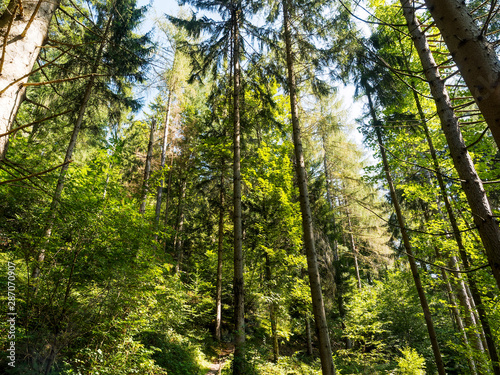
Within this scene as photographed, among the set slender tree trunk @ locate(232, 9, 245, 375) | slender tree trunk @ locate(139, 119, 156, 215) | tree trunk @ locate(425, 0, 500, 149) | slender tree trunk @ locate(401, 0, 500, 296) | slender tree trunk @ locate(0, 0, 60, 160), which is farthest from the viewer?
slender tree trunk @ locate(139, 119, 156, 215)

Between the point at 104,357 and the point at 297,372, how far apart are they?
590 centimetres

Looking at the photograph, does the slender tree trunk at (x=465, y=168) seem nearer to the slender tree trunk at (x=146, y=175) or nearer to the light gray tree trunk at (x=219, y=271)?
the light gray tree trunk at (x=219, y=271)

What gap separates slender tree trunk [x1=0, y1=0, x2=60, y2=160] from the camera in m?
1.22

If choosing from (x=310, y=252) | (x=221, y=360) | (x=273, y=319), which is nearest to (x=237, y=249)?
(x=310, y=252)

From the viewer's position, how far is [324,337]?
16.8 ft

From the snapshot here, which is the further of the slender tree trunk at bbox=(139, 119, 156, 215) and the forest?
the slender tree trunk at bbox=(139, 119, 156, 215)

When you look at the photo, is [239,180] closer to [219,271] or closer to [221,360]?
[219,271]

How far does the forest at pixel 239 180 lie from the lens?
2.08 m

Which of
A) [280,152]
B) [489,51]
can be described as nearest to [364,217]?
[280,152]

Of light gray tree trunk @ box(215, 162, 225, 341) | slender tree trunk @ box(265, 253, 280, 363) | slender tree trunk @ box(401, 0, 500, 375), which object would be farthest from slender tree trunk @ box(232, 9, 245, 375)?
slender tree trunk @ box(401, 0, 500, 375)

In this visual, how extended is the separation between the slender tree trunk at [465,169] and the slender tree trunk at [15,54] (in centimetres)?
298

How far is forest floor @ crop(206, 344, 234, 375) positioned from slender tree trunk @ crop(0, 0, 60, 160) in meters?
8.32

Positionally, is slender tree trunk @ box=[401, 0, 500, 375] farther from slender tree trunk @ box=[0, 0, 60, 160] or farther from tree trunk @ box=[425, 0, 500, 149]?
slender tree trunk @ box=[0, 0, 60, 160]

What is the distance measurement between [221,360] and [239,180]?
7237 millimetres
